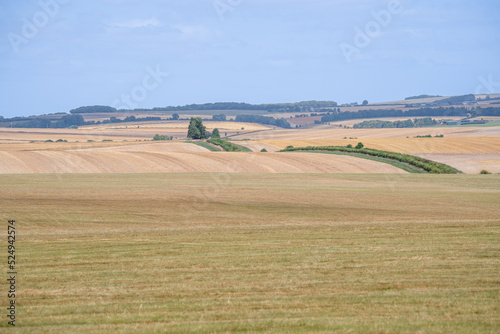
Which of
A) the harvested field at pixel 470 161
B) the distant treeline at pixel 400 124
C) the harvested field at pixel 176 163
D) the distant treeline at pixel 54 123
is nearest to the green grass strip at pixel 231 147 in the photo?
the harvested field at pixel 176 163

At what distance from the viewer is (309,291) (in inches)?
524

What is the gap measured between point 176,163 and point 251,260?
3897cm

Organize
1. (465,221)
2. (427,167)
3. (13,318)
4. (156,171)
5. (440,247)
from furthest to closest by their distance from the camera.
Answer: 1. (427,167)
2. (156,171)
3. (465,221)
4. (440,247)
5. (13,318)

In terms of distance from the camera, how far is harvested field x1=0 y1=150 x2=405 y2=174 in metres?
50.8

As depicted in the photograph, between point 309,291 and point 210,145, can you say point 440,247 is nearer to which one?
point 309,291

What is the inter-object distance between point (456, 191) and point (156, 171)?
25126mm

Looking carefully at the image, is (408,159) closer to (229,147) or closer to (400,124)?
(229,147)

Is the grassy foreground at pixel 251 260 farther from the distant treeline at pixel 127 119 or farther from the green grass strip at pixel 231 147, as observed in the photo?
the distant treeline at pixel 127 119

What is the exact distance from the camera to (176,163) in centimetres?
5491

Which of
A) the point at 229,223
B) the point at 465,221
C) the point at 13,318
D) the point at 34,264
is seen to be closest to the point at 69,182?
the point at 229,223

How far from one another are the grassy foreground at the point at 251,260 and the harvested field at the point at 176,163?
17224 mm

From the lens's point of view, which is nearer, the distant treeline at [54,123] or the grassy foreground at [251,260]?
the grassy foreground at [251,260]

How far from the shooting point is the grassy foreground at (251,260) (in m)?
11.4

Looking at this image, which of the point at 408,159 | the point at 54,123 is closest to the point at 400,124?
the point at 54,123
